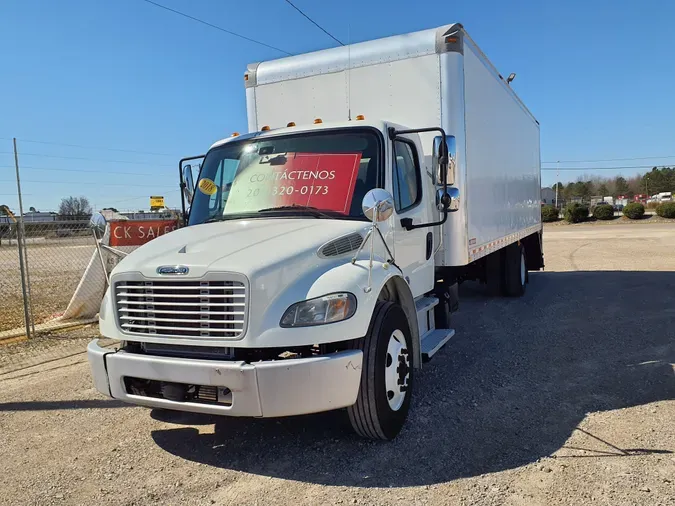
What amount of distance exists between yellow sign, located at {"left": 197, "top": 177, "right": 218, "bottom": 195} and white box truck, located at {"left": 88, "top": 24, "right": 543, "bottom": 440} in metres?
0.02

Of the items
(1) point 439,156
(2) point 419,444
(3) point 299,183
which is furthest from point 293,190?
(2) point 419,444

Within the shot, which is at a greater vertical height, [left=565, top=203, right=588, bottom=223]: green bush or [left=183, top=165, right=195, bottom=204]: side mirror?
[left=183, top=165, right=195, bottom=204]: side mirror

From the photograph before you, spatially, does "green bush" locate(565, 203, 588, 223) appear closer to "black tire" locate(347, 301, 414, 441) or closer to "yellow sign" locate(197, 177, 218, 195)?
"yellow sign" locate(197, 177, 218, 195)

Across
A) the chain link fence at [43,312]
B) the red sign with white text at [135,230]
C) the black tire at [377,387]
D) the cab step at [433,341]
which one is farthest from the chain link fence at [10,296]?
the black tire at [377,387]

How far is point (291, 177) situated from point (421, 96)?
1.92 meters

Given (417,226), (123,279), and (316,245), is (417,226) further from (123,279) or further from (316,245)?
(123,279)

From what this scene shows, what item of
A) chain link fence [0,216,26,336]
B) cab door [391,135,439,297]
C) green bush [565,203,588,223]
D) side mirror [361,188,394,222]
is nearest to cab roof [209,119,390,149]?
cab door [391,135,439,297]

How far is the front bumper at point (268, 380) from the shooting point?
3.19m

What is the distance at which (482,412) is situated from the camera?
439 cm

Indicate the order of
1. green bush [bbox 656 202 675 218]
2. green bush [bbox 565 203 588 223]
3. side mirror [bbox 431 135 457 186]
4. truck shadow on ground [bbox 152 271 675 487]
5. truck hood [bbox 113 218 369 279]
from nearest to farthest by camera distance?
1. truck hood [bbox 113 218 369 279]
2. truck shadow on ground [bbox 152 271 675 487]
3. side mirror [bbox 431 135 457 186]
4. green bush [bbox 656 202 675 218]
5. green bush [bbox 565 203 588 223]

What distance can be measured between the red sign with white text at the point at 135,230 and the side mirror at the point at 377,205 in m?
5.26

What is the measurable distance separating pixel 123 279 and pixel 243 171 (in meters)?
1.66

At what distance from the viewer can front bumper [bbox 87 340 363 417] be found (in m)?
3.19

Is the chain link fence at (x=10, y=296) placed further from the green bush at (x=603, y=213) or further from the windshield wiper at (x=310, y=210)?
the green bush at (x=603, y=213)
